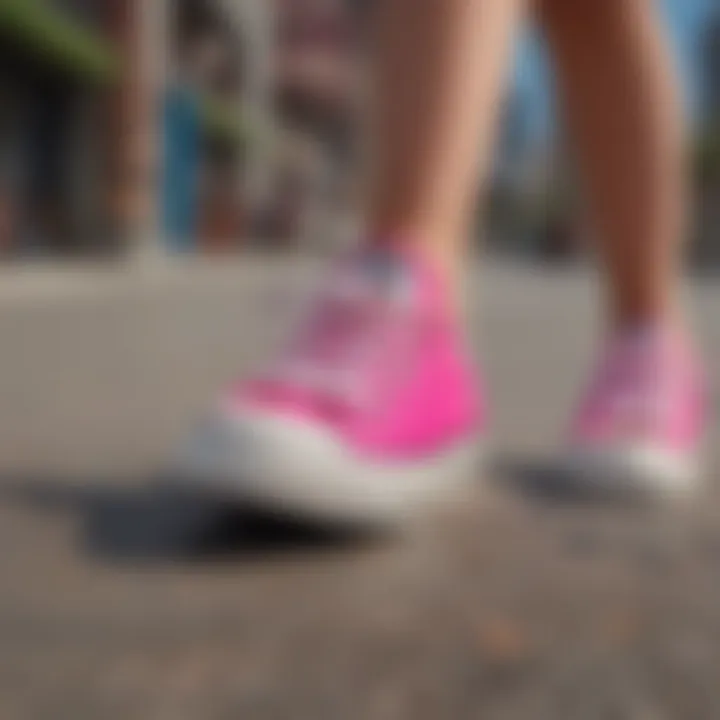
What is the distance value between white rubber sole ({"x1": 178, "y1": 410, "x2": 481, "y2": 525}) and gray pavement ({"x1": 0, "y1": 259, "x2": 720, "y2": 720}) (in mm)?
23

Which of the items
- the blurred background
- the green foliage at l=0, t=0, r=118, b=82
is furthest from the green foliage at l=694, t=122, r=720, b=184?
the green foliage at l=0, t=0, r=118, b=82

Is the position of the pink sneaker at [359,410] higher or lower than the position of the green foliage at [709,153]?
lower

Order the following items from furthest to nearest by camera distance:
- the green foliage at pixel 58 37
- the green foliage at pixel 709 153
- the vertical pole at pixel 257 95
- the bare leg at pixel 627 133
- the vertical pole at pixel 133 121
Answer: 1. the green foliage at pixel 709 153
2. the vertical pole at pixel 257 95
3. the vertical pole at pixel 133 121
4. the green foliage at pixel 58 37
5. the bare leg at pixel 627 133

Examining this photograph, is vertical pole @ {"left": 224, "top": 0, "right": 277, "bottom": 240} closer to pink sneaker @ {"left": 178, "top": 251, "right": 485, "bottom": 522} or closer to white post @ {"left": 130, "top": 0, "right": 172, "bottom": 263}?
white post @ {"left": 130, "top": 0, "right": 172, "bottom": 263}

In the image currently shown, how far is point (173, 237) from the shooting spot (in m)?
9.34

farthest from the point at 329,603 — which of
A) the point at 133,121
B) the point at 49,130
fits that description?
the point at 133,121

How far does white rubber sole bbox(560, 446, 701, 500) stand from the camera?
0.89 metres

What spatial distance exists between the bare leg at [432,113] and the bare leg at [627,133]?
21 centimetres

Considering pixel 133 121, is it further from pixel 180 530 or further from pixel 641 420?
pixel 180 530

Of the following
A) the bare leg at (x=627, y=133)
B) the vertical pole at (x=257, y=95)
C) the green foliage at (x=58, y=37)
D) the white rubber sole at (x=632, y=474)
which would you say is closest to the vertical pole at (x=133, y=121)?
the green foliage at (x=58, y=37)

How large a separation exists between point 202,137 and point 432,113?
9.93 m

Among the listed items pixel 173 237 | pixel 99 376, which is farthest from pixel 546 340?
pixel 173 237

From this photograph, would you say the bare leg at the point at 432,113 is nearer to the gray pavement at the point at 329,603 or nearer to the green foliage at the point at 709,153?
the gray pavement at the point at 329,603

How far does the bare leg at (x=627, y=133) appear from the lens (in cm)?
100
